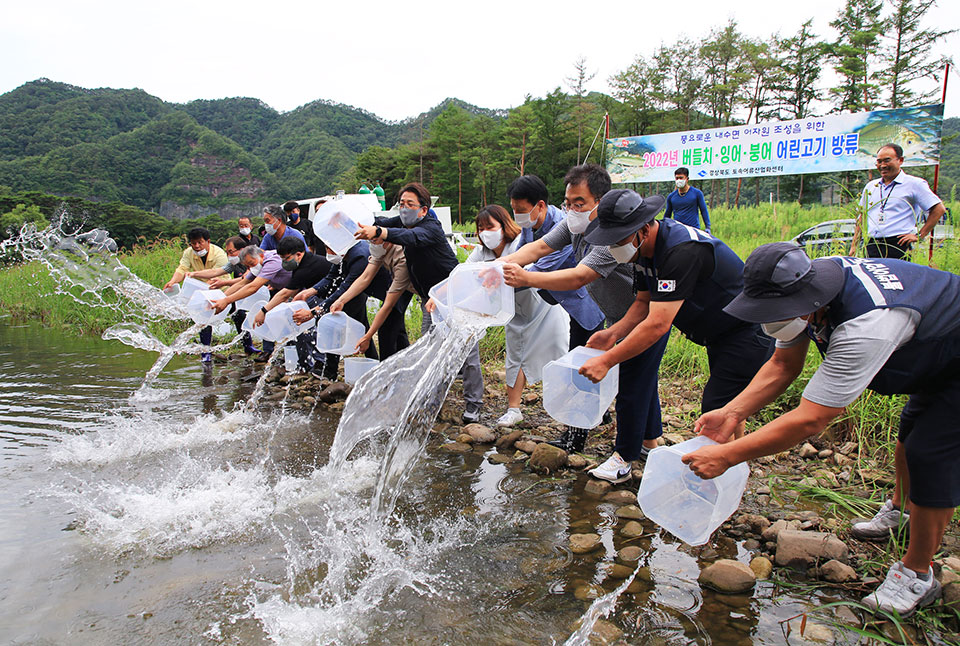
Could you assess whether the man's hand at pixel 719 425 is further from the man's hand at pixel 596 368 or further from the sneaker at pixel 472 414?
the sneaker at pixel 472 414

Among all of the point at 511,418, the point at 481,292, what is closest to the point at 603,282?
the point at 481,292

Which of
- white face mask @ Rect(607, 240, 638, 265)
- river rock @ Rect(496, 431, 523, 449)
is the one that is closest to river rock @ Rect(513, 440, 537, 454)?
river rock @ Rect(496, 431, 523, 449)

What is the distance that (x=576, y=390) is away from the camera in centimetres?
327

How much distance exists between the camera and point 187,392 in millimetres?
6078

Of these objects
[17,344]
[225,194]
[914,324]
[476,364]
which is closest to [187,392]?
[476,364]

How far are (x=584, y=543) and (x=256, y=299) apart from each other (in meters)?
5.13

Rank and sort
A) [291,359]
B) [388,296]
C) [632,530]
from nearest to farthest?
[632,530], [388,296], [291,359]

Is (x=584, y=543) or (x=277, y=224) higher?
(x=277, y=224)

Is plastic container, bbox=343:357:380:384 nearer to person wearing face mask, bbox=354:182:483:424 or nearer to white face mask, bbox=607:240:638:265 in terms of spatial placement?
person wearing face mask, bbox=354:182:483:424

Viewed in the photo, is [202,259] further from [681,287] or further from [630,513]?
[681,287]

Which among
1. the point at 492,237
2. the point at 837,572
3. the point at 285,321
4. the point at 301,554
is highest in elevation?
the point at 492,237

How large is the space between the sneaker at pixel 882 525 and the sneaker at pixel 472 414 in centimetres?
277

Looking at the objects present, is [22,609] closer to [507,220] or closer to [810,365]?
[507,220]

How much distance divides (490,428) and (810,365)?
2418 mm
